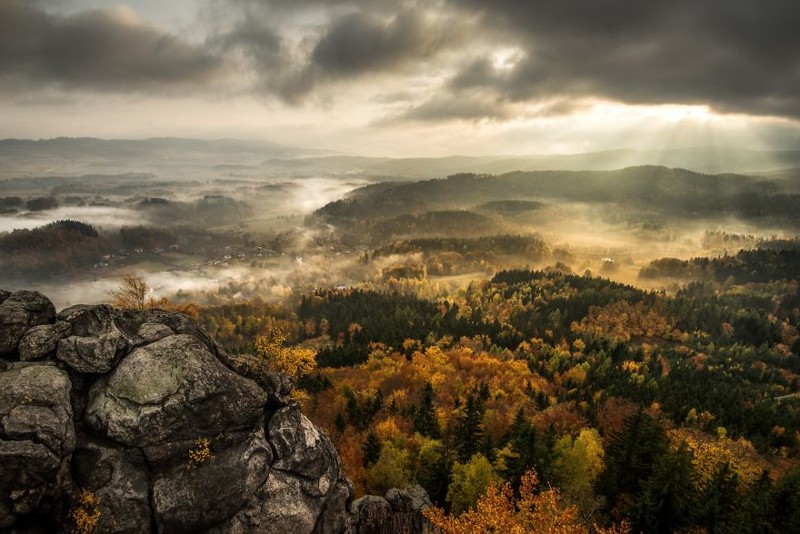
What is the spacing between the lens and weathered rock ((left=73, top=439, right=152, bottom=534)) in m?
37.2

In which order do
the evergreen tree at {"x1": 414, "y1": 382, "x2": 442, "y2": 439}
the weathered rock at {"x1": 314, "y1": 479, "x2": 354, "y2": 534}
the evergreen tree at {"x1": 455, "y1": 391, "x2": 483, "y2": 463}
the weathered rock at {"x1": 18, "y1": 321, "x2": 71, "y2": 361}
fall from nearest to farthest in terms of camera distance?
the weathered rock at {"x1": 18, "y1": 321, "x2": 71, "y2": 361}, the weathered rock at {"x1": 314, "y1": 479, "x2": 354, "y2": 534}, the evergreen tree at {"x1": 455, "y1": 391, "x2": 483, "y2": 463}, the evergreen tree at {"x1": 414, "y1": 382, "x2": 442, "y2": 439}

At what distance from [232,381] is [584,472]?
6103 centimetres

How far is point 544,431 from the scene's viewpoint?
94688 millimetres

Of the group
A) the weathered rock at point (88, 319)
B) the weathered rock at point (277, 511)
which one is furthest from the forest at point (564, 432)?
the weathered rock at point (88, 319)

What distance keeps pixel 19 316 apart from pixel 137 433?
14714 mm

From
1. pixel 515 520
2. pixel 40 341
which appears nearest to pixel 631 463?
pixel 515 520

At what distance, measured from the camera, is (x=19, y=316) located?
3891 centimetres

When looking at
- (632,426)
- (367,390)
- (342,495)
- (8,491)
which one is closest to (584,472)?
(632,426)

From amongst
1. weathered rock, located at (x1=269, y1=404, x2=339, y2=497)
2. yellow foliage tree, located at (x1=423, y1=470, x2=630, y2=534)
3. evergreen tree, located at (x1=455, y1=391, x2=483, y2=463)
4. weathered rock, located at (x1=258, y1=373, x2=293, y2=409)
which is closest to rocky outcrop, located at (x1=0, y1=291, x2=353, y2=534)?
weathered rock, located at (x1=269, y1=404, x2=339, y2=497)

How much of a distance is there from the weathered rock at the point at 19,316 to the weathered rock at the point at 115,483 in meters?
10.7

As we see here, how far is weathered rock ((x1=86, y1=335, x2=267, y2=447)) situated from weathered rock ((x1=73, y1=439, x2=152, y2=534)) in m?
1.46

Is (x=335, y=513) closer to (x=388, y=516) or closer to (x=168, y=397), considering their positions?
(x=388, y=516)

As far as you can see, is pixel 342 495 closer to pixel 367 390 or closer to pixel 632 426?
pixel 632 426

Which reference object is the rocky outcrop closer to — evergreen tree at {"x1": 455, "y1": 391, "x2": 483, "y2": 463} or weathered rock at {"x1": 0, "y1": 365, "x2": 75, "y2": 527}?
weathered rock at {"x1": 0, "y1": 365, "x2": 75, "y2": 527}
